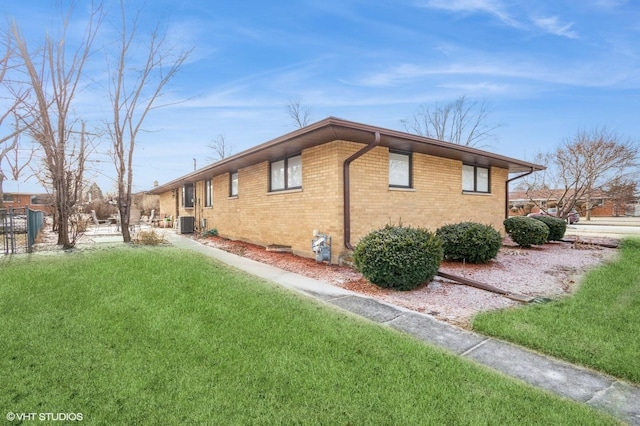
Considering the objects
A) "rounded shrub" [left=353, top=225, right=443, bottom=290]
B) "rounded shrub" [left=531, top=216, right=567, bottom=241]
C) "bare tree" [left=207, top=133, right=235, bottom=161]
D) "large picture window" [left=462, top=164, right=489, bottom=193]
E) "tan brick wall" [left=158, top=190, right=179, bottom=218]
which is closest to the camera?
"rounded shrub" [left=353, top=225, right=443, bottom=290]

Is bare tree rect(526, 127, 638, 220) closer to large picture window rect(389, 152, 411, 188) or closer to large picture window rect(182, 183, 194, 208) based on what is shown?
large picture window rect(389, 152, 411, 188)

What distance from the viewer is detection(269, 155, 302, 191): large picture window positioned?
983 cm

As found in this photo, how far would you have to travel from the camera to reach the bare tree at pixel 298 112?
31172 mm

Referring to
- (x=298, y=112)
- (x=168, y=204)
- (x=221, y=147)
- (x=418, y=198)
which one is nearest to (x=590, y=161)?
(x=418, y=198)

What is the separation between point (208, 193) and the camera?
1766cm

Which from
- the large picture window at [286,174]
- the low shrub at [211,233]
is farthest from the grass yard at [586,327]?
the low shrub at [211,233]

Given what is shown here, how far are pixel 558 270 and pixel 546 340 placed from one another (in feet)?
17.6

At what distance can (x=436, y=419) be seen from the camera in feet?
7.68

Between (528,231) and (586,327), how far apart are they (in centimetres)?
838

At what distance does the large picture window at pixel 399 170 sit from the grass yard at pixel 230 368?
5.61 metres

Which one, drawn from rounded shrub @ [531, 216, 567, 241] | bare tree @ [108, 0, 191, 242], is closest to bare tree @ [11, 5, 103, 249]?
bare tree @ [108, 0, 191, 242]

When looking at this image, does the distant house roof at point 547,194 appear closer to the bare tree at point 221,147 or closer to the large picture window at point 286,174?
the large picture window at point 286,174

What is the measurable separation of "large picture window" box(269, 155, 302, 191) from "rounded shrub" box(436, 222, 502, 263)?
4257 millimetres

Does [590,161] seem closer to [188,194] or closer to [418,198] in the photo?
[418,198]
